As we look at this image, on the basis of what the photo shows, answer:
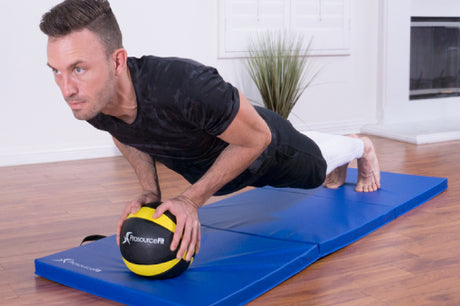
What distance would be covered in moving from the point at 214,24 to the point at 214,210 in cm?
235

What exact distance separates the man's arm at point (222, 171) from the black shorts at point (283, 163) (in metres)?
0.26

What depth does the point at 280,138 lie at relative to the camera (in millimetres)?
2098

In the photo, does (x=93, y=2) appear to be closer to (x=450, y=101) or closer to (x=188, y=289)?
(x=188, y=289)

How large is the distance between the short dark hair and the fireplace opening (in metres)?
4.41

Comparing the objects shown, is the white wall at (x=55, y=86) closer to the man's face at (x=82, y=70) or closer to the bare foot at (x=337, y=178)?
the bare foot at (x=337, y=178)

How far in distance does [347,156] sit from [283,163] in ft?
1.81

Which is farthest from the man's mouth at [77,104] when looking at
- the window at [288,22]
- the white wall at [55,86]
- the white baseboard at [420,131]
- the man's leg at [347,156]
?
the white baseboard at [420,131]

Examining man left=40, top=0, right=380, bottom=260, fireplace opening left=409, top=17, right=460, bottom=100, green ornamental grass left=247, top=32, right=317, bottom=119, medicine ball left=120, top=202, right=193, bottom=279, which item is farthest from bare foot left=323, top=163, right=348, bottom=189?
fireplace opening left=409, top=17, right=460, bottom=100

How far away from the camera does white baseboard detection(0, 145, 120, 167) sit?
13.1 feet

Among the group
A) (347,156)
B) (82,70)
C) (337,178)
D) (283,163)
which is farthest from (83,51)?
(337,178)

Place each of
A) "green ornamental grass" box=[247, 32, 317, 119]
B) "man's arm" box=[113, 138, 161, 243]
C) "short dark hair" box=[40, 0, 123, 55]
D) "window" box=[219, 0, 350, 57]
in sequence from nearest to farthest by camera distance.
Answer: "short dark hair" box=[40, 0, 123, 55], "man's arm" box=[113, 138, 161, 243], "green ornamental grass" box=[247, 32, 317, 119], "window" box=[219, 0, 350, 57]

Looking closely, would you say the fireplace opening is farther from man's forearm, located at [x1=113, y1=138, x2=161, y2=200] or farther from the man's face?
the man's face

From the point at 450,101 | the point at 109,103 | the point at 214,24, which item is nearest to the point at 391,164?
the point at 214,24

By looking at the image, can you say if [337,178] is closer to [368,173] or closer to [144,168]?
[368,173]
